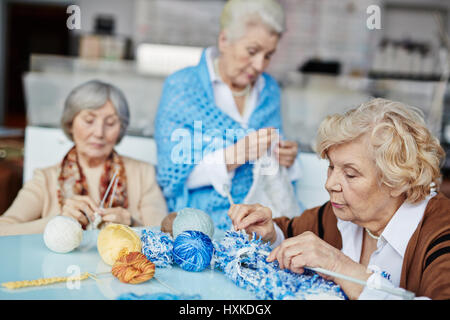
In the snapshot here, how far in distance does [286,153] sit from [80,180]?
0.74m

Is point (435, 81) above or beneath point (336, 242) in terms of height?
above

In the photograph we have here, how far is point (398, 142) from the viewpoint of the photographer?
3.63 ft

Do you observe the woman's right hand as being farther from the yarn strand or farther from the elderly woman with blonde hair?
the elderly woman with blonde hair

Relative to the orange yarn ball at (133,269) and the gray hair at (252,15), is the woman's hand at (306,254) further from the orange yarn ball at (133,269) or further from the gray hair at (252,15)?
the gray hair at (252,15)

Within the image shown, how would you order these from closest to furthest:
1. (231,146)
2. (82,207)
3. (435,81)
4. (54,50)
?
1. (82,207)
2. (231,146)
3. (435,81)
4. (54,50)

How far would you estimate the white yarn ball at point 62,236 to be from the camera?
117cm

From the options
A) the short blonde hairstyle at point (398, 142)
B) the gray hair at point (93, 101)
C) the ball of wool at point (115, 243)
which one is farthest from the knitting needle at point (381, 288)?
the gray hair at point (93, 101)

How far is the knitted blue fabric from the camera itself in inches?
69.6

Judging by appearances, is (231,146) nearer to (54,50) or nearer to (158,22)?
(158,22)

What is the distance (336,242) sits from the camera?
1337mm

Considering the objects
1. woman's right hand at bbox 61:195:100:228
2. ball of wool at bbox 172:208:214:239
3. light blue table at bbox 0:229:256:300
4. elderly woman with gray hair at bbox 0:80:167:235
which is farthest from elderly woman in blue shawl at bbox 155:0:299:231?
light blue table at bbox 0:229:256:300

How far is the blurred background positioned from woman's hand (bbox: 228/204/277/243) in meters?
0.23
